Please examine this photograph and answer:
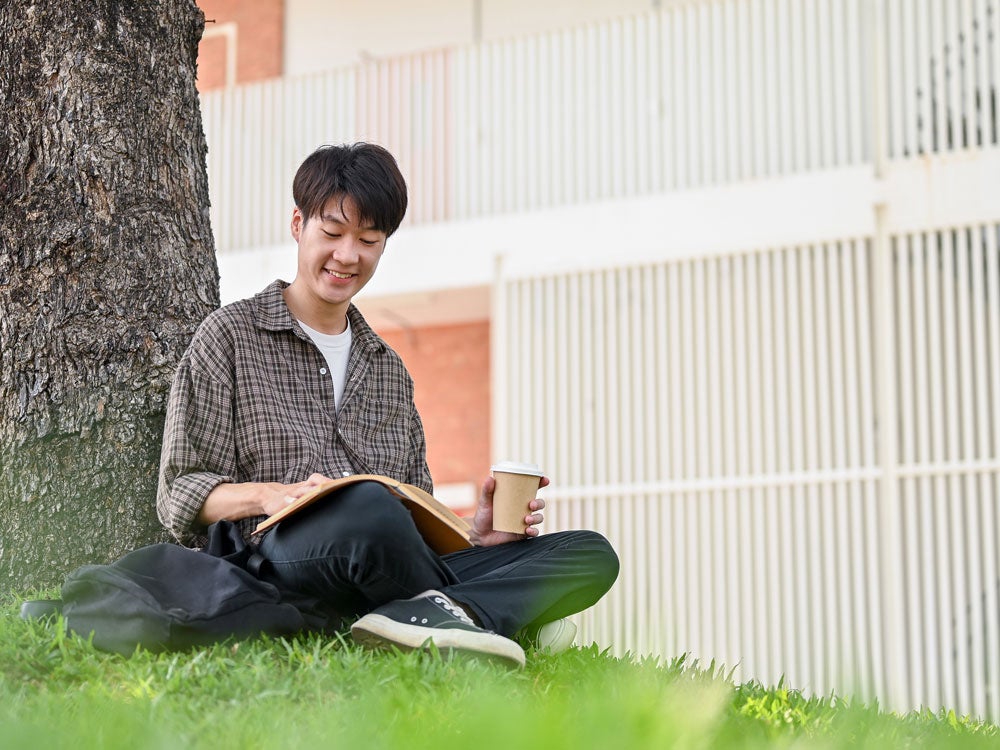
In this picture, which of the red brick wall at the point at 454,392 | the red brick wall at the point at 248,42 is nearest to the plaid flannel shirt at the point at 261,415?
the red brick wall at the point at 454,392

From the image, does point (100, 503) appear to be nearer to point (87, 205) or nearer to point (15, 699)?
point (87, 205)

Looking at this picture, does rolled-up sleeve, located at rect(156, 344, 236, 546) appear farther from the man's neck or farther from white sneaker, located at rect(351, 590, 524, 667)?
white sneaker, located at rect(351, 590, 524, 667)

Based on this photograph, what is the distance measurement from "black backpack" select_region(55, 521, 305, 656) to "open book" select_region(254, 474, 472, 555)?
14cm

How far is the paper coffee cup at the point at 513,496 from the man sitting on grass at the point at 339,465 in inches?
2.6

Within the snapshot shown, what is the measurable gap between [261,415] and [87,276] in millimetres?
780

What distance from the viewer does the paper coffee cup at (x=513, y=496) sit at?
3146 millimetres

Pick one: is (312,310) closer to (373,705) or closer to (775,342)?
(373,705)

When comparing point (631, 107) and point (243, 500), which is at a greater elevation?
point (631, 107)

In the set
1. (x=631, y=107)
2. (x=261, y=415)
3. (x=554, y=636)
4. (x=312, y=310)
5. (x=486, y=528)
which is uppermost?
(x=631, y=107)

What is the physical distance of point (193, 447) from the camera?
3.15 meters

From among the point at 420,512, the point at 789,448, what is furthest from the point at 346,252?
the point at 789,448

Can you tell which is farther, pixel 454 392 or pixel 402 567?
pixel 454 392

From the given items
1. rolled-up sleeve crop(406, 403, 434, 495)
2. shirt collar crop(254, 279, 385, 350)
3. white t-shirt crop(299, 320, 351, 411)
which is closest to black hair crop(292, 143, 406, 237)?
shirt collar crop(254, 279, 385, 350)

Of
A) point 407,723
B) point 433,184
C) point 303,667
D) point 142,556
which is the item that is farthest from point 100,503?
point 433,184
